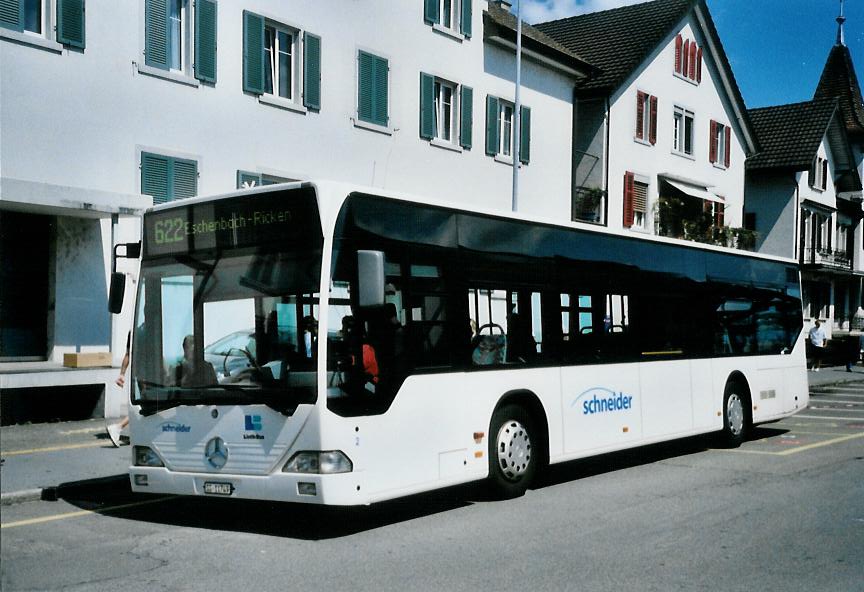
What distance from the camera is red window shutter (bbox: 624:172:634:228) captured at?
3303cm

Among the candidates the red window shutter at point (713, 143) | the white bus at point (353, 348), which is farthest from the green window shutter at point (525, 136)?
the white bus at point (353, 348)

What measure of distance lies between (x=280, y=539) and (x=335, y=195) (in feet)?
9.20

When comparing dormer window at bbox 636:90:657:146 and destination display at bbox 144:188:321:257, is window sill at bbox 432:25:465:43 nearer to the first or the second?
dormer window at bbox 636:90:657:146

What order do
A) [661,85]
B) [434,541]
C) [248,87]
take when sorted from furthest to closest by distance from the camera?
[661,85] < [248,87] < [434,541]

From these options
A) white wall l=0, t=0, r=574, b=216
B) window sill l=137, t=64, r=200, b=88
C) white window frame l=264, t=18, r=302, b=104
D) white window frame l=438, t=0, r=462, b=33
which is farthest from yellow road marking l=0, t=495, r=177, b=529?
white window frame l=438, t=0, r=462, b=33

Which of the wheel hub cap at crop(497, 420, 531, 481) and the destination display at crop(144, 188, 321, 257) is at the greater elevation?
the destination display at crop(144, 188, 321, 257)

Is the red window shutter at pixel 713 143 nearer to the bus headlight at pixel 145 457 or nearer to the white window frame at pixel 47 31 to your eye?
the white window frame at pixel 47 31

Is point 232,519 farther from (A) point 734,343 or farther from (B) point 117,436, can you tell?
(A) point 734,343

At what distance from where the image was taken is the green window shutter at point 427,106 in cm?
2427

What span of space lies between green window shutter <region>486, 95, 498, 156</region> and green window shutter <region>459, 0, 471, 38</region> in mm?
1831

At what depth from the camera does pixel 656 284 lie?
12.7 m

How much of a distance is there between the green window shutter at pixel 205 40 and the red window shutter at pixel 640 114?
61.4ft

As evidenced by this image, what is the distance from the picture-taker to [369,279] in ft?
25.0

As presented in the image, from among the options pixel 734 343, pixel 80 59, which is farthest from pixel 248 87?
pixel 734 343
